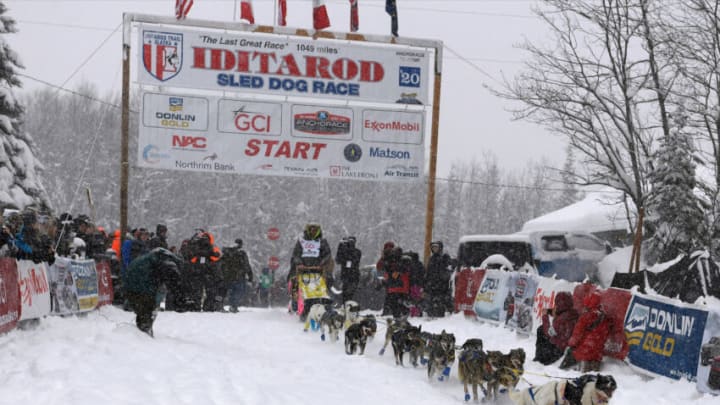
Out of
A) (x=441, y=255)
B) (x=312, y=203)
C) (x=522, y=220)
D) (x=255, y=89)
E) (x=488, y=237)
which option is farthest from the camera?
(x=522, y=220)

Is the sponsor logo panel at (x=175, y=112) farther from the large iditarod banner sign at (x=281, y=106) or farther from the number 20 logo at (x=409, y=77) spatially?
the number 20 logo at (x=409, y=77)

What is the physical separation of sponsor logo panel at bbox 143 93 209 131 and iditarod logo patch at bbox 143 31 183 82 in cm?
49

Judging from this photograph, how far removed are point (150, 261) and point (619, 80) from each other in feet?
41.8

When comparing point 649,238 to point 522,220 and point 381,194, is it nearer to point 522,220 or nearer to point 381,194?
point 381,194

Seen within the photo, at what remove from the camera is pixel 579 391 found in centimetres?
603

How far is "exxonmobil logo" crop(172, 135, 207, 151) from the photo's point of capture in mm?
17703

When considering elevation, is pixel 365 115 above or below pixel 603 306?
above

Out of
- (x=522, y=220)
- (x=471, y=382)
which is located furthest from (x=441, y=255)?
(x=522, y=220)

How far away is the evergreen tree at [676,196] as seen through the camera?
1809 cm

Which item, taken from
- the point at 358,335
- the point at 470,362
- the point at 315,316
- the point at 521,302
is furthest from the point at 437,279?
the point at 470,362

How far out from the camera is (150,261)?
33.8 ft

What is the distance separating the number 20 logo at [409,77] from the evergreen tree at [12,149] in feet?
38.6

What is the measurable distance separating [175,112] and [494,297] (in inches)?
324

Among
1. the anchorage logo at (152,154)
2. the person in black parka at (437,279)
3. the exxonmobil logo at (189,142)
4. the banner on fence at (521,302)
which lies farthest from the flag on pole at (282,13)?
the banner on fence at (521,302)
